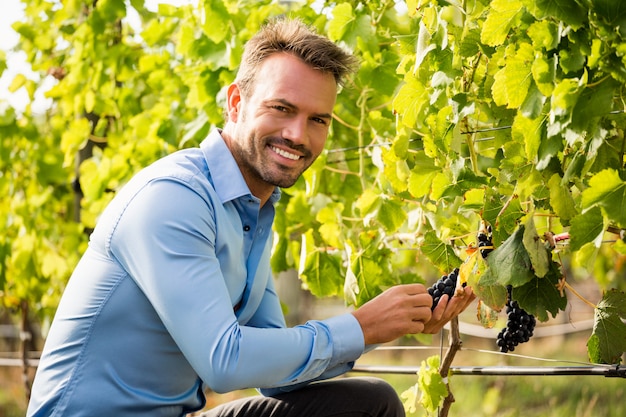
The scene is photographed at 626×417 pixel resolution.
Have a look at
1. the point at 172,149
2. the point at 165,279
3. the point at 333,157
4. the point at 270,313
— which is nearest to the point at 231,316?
the point at 165,279

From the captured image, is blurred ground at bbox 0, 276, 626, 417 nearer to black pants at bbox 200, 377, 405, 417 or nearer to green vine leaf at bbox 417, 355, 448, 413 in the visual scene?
green vine leaf at bbox 417, 355, 448, 413

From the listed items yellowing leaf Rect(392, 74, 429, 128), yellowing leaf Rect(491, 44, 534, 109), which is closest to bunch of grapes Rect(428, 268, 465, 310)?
yellowing leaf Rect(392, 74, 429, 128)

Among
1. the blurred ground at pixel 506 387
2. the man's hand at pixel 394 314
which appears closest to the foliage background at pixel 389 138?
the man's hand at pixel 394 314

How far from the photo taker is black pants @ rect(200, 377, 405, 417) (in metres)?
2.04

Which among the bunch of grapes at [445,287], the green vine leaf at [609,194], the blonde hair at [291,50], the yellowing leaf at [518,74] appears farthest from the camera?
the blonde hair at [291,50]

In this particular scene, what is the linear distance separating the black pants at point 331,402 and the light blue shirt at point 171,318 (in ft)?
0.19

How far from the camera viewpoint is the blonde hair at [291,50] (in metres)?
2.03

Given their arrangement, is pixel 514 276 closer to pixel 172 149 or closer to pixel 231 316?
pixel 231 316

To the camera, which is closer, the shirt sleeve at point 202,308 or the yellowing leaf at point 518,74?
the yellowing leaf at point 518,74

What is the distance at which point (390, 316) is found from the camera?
5.91 ft

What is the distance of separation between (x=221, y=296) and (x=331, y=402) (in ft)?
1.55

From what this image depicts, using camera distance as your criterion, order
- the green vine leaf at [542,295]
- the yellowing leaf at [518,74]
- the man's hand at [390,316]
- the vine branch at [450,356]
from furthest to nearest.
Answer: the vine branch at [450,356]
the man's hand at [390,316]
the green vine leaf at [542,295]
the yellowing leaf at [518,74]

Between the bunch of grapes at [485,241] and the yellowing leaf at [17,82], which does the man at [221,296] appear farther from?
the yellowing leaf at [17,82]

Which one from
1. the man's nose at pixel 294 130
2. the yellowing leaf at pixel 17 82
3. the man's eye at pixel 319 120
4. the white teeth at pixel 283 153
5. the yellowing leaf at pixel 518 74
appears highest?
the yellowing leaf at pixel 17 82
